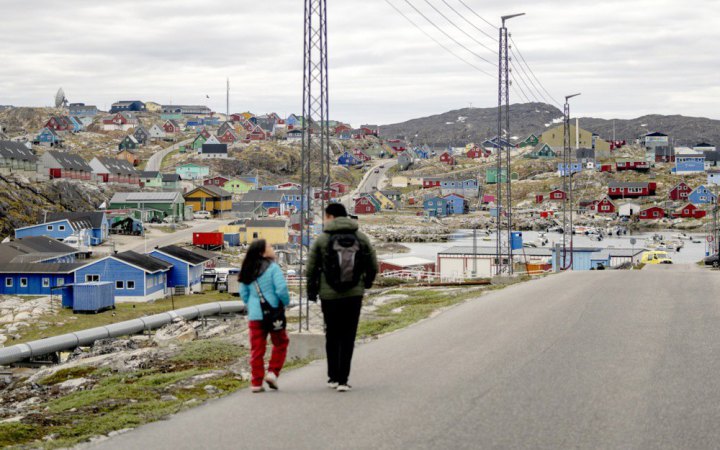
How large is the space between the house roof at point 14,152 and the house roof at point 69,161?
4.51 m

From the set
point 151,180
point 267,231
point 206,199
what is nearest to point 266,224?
point 267,231

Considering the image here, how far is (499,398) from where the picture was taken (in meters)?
8.82

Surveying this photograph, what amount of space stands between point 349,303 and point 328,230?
865 millimetres

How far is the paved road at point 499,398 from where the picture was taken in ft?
24.6

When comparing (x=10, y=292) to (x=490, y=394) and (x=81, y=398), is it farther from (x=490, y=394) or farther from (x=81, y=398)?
(x=490, y=394)

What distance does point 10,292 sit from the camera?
4847 cm

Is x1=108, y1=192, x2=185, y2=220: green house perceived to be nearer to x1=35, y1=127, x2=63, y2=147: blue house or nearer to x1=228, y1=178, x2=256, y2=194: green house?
x1=228, y1=178, x2=256, y2=194: green house

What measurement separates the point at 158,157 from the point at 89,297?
125 metres

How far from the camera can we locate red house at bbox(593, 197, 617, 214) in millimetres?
139250

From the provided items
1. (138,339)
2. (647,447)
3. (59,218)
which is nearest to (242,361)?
(647,447)

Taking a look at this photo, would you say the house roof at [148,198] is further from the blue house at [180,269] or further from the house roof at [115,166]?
the blue house at [180,269]

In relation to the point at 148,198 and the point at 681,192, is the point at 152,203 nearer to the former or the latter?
the point at 148,198

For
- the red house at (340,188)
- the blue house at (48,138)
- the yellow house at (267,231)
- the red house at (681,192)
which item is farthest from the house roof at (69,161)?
the red house at (681,192)

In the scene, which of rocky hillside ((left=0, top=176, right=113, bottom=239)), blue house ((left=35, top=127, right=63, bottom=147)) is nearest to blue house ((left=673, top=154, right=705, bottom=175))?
rocky hillside ((left=0, top=176, right=113, bottom=239))
